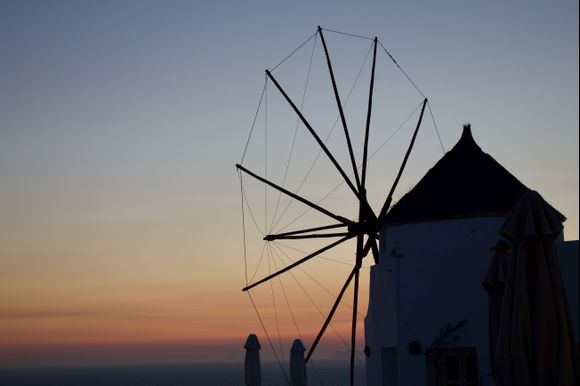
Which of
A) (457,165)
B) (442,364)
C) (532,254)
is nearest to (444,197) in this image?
(457,165)

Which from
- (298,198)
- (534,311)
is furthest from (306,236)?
(534,311)

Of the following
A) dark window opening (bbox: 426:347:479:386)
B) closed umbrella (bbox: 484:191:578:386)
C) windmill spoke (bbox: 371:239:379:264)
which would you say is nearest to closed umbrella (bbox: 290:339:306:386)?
windmill spoke (bbox: 371:239:379:264)

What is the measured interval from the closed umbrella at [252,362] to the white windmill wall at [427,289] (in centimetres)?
418

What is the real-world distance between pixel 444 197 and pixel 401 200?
1195 mm

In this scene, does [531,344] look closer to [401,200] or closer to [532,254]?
[532,254]

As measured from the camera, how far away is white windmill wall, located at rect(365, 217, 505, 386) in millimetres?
14117

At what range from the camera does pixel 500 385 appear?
9.59 metres

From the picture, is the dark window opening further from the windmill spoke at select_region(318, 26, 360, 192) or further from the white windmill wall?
the windmill spoke at select_region(318, 26, 360, 192)

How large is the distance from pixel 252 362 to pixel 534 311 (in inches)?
466

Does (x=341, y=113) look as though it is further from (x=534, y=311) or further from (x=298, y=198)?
(x=534, y=311)

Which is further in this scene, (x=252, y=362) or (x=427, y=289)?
(x=252, y=362)

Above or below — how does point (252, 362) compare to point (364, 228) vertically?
below

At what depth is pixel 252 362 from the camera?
792 inches

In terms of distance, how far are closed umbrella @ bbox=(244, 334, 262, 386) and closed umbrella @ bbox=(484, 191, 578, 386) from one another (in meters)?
11.1
